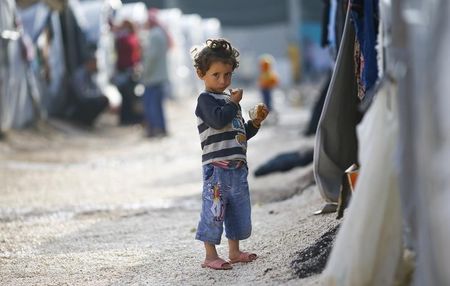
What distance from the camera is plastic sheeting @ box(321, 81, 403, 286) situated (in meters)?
A: 3.77

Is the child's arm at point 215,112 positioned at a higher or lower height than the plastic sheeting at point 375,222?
higher

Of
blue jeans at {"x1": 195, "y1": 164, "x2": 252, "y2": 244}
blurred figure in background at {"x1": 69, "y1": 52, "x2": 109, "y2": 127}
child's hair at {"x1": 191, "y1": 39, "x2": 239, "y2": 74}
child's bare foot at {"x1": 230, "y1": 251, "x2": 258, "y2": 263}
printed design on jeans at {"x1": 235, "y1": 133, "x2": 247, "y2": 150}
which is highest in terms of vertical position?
child's hair at {"x1": 191, "y1": 39, "x2": 239, "y2": 74}

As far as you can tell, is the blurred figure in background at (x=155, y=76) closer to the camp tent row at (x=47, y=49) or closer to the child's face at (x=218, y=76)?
the camp tent row at (x=47, y=49)

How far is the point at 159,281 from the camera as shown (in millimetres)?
4957

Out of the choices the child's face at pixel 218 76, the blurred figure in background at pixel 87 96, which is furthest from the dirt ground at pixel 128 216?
the blurred figure in background at pixel 87 96

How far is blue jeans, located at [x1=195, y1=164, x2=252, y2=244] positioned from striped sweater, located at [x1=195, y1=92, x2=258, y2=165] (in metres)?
0.07

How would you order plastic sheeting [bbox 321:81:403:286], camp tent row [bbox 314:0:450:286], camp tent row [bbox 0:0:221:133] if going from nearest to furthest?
camp tent row [bbox 314:0:450:286], plastic sheeting [bbox 321:81:403:286], camp tent row [bbox 0:0:221:133]

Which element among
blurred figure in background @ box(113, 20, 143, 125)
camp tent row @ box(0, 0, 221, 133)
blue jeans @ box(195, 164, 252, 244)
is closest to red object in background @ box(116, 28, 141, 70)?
blurred figure in background @ box(113, 20, 143, 125)

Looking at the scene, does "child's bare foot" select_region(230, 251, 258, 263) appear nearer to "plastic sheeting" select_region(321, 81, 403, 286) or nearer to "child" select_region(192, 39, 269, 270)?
"child" select_region(192, 39, 269, 270)

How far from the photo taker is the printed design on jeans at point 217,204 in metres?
5.12

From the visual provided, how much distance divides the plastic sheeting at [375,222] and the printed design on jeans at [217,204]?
1.30 m

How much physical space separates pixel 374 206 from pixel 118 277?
1.77m

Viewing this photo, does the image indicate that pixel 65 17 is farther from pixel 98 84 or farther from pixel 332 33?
pixel 332 33

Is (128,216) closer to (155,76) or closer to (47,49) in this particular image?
(155,76)
